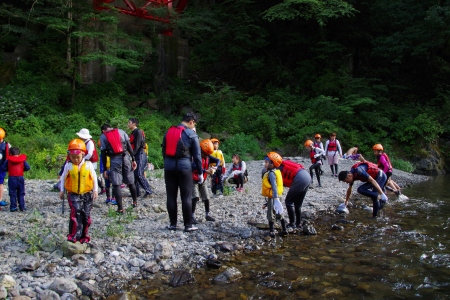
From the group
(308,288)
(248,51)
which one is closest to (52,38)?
(248,51)

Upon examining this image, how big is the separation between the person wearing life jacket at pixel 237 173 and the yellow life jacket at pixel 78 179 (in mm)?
4926

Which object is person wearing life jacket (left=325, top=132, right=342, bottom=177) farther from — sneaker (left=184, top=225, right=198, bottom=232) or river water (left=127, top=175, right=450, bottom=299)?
sneaker (left=184, top=225, right=198, bottom=232)

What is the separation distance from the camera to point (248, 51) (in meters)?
24.5

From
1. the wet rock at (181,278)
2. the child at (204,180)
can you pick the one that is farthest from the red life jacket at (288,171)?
the wet rock at (181,278)

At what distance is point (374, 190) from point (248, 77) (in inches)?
764

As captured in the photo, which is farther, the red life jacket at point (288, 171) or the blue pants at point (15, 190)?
the blue pants at point (15, 190)

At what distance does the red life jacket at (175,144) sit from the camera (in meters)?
5.92

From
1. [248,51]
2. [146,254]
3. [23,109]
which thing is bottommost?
[146,254]

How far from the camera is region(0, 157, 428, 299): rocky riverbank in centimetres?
444

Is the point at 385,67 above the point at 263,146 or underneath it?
above

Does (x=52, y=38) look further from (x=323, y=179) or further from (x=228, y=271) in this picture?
(x=228, y=271)

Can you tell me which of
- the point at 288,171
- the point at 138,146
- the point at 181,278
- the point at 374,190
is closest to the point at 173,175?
the point at 181,278

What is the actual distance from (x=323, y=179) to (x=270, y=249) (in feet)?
25.4

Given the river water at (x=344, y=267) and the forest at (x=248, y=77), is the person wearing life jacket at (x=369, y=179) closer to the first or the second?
the river water at (x=344, y=267)
